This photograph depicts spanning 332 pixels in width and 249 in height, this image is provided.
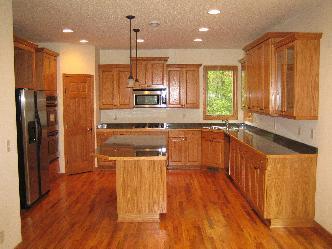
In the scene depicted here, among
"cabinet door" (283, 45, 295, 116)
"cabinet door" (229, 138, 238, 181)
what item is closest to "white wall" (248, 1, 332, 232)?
"cabinet door" (283, 45, 295, 116)

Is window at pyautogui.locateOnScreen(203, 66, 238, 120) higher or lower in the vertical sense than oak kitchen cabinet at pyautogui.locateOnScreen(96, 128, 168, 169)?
higher

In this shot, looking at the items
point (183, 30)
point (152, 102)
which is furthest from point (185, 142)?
point (183, 30)

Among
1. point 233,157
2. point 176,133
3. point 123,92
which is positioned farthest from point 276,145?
point 123,92

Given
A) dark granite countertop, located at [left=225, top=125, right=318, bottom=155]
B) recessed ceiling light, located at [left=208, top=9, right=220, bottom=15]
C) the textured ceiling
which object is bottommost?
→ dark granite countertop, located at [left=225, top=125, right=318, bottom=155]

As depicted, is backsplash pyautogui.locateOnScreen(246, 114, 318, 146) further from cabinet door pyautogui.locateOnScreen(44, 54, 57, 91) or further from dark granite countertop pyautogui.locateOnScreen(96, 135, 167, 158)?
cabinet door pyautogui.locateOnScreen(44, 54, 57, 91)

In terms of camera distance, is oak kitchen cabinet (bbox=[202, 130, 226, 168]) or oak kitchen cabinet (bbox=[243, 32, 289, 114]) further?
oak kitchen cabinet (bbox=[202, 130, 226, 168])

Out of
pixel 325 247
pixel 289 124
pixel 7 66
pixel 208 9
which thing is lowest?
pixel 325 247

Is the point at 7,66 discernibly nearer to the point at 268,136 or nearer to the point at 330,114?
the point at 330,114

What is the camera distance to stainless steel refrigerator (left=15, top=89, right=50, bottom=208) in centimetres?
491

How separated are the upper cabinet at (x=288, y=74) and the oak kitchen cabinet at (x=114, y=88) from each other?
3.32 m

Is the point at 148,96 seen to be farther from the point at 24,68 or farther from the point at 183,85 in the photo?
the point at 24,68

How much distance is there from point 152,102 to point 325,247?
4907mm

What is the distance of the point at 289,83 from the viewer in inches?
175

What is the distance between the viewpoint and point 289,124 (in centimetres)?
516
